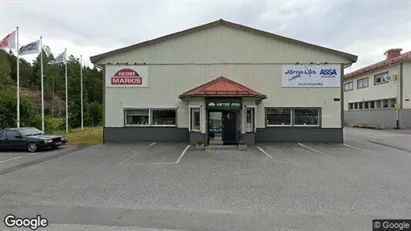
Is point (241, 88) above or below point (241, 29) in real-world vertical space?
below

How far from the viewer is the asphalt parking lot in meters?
5.37

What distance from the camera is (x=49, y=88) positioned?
283 ft

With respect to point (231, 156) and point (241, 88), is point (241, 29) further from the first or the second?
point (231, 156)

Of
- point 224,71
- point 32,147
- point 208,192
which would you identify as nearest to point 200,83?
point 224,71

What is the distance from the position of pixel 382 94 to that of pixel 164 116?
1044 inches

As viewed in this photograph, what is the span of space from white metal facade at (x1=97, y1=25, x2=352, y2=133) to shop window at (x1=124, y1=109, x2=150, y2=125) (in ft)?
1.15

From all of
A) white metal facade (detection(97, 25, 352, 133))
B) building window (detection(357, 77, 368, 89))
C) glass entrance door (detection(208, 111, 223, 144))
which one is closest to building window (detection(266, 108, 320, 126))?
white metal facade (detection(97, 25, 352, 133))

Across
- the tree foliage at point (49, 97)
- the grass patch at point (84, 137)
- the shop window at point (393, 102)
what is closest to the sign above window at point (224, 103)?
the grass patch at point (84, 137)

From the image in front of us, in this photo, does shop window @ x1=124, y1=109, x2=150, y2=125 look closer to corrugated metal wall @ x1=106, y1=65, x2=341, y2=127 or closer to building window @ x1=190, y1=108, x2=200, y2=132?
corrugated metal wall @ x1=106, y1=65, x2=341, y2=127

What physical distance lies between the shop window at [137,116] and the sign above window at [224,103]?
490 cm

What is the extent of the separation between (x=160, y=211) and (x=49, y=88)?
3629 inches

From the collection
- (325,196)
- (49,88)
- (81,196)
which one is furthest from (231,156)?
(49,88)

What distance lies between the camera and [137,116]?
20.4m

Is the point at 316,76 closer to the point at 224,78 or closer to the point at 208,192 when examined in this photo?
the point at 224,78
